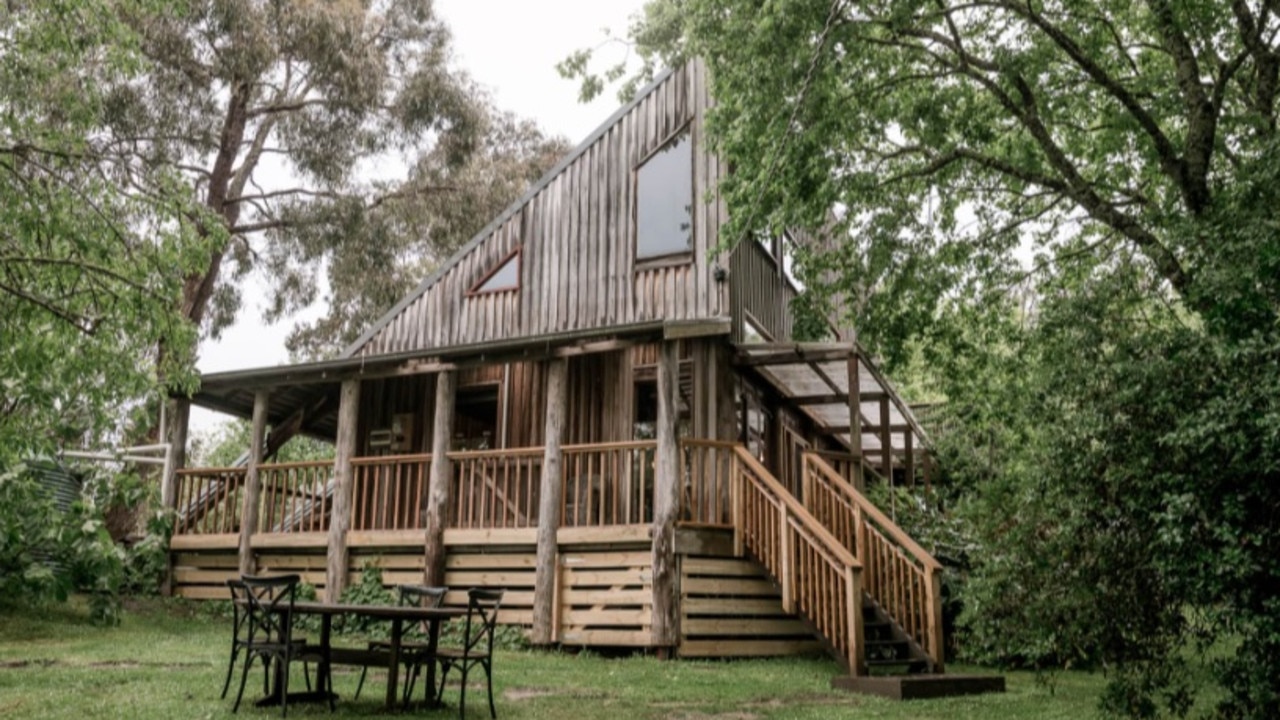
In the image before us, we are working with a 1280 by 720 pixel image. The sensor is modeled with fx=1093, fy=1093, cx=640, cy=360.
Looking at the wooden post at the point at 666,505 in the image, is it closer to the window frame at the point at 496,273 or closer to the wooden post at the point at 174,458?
the window frame at the point at 496,273

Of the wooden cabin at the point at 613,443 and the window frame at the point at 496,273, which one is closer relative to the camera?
the wooden cabin at the point at 613,443

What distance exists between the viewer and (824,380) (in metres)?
15.2

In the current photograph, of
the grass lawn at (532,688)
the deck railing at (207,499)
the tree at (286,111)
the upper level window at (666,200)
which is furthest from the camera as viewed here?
the tree at (286,111)

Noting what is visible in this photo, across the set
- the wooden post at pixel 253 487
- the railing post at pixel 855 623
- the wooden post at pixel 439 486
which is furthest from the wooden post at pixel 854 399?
the wooden post at pixel 253 487

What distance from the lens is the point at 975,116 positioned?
12.9 meters

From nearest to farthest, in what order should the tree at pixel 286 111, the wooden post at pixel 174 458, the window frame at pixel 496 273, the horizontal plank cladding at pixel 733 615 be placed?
the horizontal plank cladding at pixel 733 615 → the wooden post at pixel 174 458 → the window frame at pixel 496 273 → the tree at pixel 286 111

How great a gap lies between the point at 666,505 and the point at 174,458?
8.43m

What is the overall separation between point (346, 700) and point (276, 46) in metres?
18.8

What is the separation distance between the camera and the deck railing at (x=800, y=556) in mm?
10672

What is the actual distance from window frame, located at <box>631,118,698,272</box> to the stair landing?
6651mm

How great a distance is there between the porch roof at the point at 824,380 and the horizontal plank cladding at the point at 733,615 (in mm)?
2452

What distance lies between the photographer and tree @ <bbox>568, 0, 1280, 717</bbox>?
6559 millimetres

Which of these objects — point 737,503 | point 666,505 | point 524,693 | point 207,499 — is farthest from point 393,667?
point 207,499

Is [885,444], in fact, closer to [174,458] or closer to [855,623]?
[855,623]
